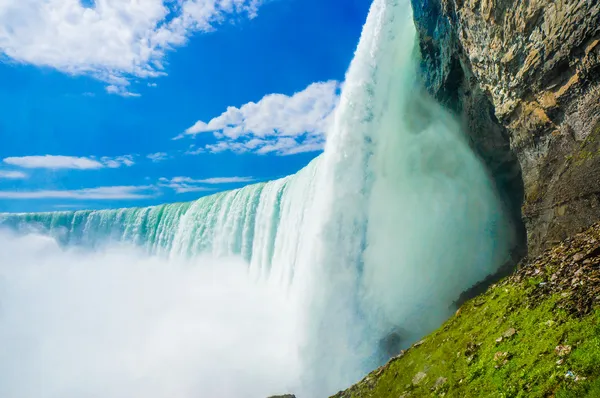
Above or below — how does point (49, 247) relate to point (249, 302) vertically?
above

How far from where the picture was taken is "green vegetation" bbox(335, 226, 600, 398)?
5.28m

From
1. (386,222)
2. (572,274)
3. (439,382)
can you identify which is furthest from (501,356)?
(386,222)

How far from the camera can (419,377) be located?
877 centimetres

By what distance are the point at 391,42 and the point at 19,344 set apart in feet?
122

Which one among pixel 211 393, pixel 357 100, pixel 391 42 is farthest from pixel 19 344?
pixel 391 42

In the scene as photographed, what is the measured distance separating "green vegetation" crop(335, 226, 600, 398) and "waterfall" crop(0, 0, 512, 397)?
624cm

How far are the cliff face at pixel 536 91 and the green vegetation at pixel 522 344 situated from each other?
111 inches

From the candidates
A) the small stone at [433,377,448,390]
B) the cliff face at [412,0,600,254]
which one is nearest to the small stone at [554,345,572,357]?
the small stone at [433,377,448,390]

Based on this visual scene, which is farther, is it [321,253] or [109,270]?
[109,270]

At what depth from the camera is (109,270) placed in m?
52.9

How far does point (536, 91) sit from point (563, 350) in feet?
33.0

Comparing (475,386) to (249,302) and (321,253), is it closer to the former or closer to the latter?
(321,253)

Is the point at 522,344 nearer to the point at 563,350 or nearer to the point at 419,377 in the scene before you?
the point at 563,350

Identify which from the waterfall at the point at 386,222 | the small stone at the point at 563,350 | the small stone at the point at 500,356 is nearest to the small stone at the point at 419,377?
the small stone at the point at 500,356
